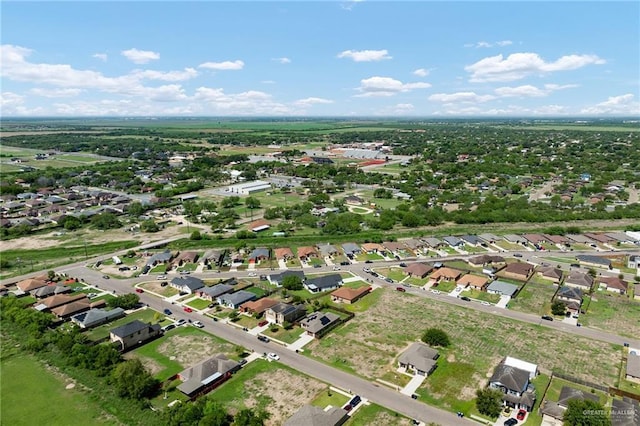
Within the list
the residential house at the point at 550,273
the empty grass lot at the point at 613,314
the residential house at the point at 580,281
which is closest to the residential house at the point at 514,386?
the empty grass lot at the point at 613,314

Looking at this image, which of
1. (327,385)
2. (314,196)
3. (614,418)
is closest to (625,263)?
(614,418)

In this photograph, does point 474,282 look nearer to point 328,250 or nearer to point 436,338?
point 436,338

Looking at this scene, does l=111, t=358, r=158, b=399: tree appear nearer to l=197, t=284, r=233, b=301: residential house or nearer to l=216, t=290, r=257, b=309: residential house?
l=216, t=290, r=257, b=309: residential house

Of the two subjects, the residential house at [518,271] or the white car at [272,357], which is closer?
the white car at [272,357]

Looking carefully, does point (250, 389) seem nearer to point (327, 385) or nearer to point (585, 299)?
point (327, 385)

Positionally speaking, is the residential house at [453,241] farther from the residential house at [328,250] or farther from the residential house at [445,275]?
the residential house at [328,250]

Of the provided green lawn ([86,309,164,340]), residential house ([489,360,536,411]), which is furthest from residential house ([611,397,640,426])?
green lawn ([86,309,164,340])
